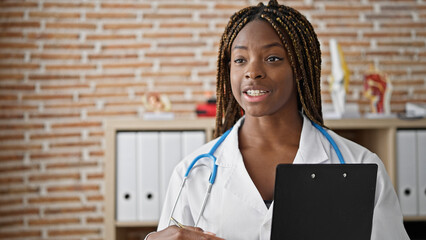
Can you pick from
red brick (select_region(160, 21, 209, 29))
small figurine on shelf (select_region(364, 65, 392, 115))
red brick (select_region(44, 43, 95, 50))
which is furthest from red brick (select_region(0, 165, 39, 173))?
small figurine on shelf (select_region(364, 65, 392, 115))

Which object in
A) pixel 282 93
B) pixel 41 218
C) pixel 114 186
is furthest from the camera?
pixel 41 218

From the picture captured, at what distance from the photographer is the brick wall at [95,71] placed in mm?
2619

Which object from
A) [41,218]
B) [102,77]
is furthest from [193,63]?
[41,218]

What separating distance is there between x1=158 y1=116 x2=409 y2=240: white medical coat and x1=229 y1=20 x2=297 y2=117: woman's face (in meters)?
0.14

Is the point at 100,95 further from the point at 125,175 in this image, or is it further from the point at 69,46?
the point at 125,175

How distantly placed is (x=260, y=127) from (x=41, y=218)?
1856mm

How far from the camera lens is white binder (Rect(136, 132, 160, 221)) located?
2.25 meters

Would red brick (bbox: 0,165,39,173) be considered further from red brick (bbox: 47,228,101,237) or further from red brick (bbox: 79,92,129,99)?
red brick (bbox: 79,92,129,99)

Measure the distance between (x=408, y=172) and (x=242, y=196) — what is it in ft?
4.83

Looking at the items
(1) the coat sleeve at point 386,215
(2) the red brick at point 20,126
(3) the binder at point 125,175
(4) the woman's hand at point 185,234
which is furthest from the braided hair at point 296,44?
(2) the red brick at point 20,126

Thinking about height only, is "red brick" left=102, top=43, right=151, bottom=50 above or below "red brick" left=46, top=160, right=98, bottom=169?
above

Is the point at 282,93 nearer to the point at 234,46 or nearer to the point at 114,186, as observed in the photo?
the point at 234,46

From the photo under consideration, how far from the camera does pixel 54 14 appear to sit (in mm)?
2650

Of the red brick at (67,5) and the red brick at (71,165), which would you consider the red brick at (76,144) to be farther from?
the red brick at (67,5)
